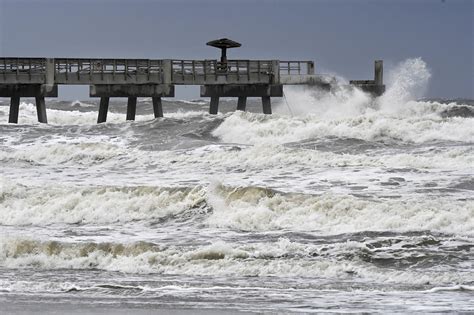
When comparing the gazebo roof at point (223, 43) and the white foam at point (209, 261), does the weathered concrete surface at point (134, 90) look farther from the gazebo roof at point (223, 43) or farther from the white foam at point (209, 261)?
the white foam at point (209, 261)

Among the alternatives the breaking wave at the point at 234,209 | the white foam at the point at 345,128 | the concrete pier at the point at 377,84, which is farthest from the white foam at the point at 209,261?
the concrete pier at the point at 377,84

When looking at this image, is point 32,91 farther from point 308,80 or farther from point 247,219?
point 247,219

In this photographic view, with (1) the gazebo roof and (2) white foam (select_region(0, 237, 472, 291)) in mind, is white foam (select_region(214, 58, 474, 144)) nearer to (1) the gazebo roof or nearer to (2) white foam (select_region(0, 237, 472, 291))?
(1) the gazebo roof

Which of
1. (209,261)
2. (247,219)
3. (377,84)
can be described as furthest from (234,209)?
(377,84)

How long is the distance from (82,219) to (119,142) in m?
12.9

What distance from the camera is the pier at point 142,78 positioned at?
119ft

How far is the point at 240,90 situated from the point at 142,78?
4.40 meters

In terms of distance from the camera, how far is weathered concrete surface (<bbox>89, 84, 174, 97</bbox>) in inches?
1470

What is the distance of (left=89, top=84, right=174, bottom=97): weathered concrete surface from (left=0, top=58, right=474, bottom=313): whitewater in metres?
3.34

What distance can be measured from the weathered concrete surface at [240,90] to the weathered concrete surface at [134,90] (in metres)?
2.08

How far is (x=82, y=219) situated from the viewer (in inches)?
790

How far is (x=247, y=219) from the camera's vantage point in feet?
61.2

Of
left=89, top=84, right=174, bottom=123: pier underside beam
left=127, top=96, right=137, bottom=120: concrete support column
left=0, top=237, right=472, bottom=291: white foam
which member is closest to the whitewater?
left=0, top=237, right=472, bottom=291: white foam

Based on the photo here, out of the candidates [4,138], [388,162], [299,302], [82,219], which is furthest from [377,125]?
[299,302]
